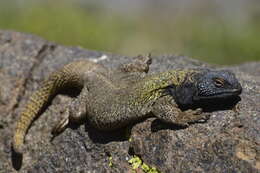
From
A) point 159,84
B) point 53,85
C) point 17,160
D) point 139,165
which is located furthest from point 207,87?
point 17,160

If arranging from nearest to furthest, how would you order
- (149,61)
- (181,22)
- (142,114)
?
(142,114) → (149,61) → (181,22)

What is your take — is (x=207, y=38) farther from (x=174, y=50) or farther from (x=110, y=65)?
(x=110, y=65)

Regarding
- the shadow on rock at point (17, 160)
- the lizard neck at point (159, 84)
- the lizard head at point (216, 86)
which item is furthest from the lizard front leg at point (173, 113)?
the shadow on rock at point (17, 160)

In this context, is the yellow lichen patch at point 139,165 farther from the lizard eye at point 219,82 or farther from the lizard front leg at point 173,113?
the lizard eye at point 219,82

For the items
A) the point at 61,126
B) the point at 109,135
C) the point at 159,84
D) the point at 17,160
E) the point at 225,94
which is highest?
the point at 159,84

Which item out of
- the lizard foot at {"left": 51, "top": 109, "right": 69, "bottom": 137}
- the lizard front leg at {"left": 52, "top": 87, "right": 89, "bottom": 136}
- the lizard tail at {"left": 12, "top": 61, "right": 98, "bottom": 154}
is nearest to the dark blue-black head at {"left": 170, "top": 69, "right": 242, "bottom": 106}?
the lizard front leg at {"left": 52, "top": 87, "right": 89, "bottom": 136}

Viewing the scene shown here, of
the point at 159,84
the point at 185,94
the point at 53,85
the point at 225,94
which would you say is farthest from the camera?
the point at 53,85

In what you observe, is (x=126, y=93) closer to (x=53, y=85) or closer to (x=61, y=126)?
(x=61, y=126)

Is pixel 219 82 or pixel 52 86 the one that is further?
pixel 52 86

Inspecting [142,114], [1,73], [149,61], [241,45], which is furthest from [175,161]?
[241,45]
